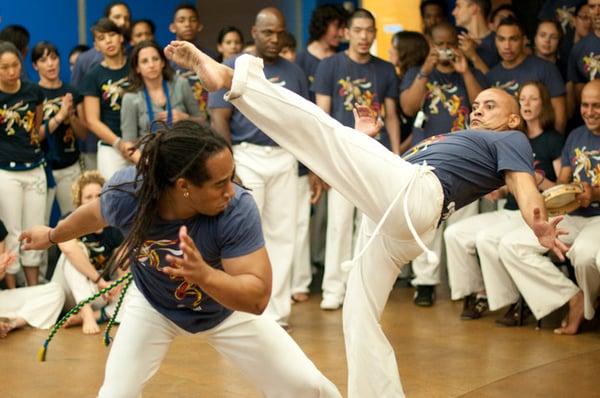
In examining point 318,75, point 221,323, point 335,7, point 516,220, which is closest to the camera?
point 221,323

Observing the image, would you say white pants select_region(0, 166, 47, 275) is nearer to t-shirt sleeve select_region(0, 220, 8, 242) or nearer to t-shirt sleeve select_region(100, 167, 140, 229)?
t-shirt sleeve select_region(0, 220, 8, 242)

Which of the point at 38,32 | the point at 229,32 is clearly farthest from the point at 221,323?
the point at 38,32

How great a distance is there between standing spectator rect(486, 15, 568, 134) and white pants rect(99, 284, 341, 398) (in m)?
3.83

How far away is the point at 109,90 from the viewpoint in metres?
7.25

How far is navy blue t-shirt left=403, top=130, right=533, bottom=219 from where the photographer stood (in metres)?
4.46

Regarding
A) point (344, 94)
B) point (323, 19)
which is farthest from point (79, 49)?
point (344, 94)

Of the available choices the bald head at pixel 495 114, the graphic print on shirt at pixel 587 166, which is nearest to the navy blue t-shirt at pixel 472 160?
the bald head at pixel 495 114

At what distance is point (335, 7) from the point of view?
8461 millimetres

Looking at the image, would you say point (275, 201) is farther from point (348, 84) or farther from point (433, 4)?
point (433, 4)

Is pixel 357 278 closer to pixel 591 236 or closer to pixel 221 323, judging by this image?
pixel 221 323

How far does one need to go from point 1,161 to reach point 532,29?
4.67 m

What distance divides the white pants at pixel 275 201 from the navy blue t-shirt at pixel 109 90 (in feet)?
3.50

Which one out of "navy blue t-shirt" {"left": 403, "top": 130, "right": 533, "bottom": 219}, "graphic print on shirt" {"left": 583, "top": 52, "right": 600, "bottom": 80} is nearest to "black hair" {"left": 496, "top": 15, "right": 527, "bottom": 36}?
"graphic print on shirt" {"left": 583, "top": 52, "right": 600, "bottom": 80}

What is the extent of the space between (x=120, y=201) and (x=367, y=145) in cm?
103
